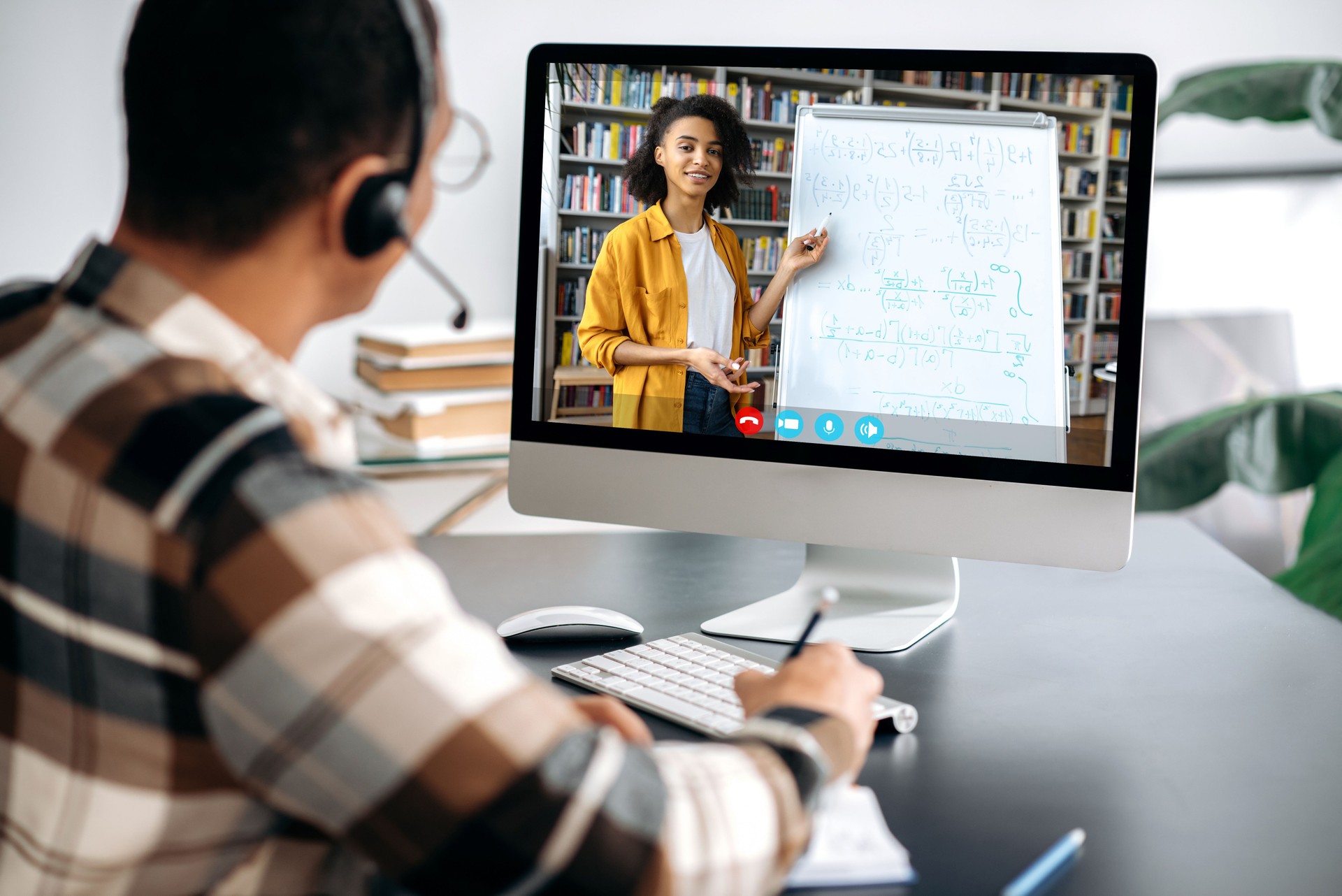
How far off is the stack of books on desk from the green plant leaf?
3.90 ft

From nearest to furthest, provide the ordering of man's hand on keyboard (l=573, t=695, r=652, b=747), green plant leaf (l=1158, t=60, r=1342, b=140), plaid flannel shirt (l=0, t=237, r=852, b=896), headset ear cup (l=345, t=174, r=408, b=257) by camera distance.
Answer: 1. plaid flannel shirt (l=0, t=237, r=852, b=896)
2. headset ear cup (l=345, t=174, r=408, b=257)
3. man's hand on keyboard (l=573, t=695, r=652, b=747)
4. green plant leaf (l=1158, t=60, r=1342, b=140)

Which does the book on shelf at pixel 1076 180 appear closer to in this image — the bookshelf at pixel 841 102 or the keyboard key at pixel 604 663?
the bookshelf at pixel 841 102

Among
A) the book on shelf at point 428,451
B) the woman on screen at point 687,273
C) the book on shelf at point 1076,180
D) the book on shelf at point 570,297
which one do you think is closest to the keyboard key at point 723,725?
the woman on screen at point 687,273

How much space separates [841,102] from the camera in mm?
1006

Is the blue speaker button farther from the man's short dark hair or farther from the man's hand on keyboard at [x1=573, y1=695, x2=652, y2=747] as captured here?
the man's short dark hair

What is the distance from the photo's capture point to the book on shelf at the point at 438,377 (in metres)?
1.83

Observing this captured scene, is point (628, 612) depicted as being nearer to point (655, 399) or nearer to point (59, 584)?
point (655, 399)

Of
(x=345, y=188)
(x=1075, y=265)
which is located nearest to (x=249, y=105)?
(x=345, y=188)

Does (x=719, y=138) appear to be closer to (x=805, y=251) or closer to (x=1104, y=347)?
(x=805, y=251)

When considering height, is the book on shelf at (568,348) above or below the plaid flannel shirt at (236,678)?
above

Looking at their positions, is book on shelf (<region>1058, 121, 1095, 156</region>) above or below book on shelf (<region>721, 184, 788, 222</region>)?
above

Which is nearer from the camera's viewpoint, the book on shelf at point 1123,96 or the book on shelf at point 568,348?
the book on shelf at point 1123,96

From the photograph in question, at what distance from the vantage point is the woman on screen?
1.01 metres

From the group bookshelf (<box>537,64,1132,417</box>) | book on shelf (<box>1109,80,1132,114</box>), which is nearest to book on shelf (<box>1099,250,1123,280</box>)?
bookshelf (<box>537,64,1132,417</box>)
